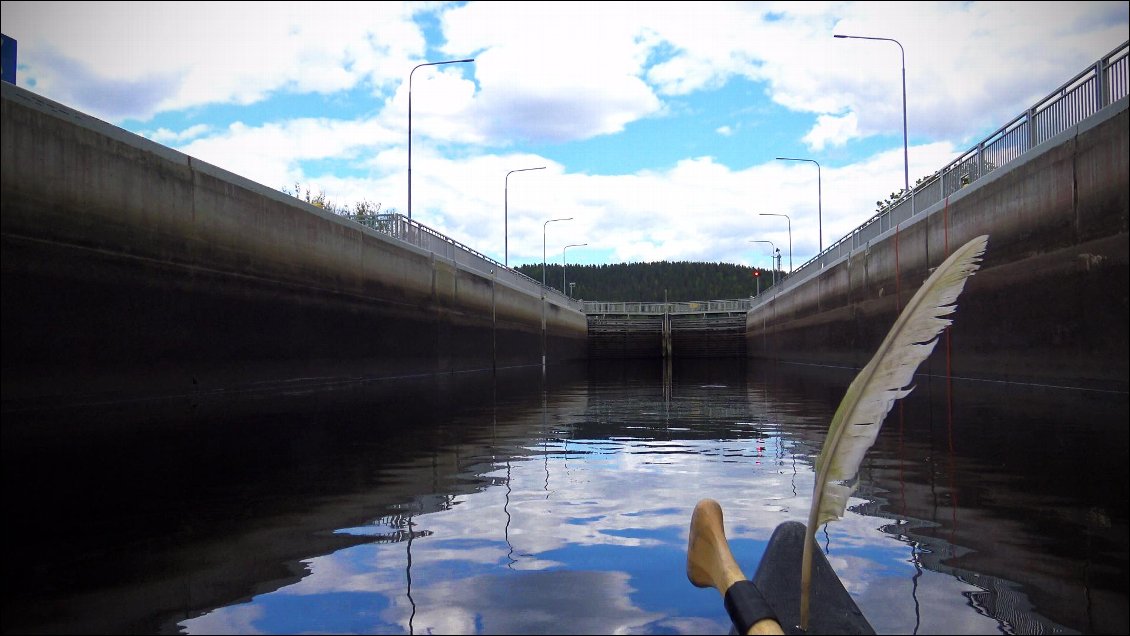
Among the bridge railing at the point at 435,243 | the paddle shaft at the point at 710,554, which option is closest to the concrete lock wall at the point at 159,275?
the bridge railing at the point at 435,243

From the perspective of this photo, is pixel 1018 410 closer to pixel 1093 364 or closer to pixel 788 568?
pixel 1093 364

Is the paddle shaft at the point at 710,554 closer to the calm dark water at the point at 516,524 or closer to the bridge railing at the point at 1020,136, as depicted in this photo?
the calm dark water at the point at 516,524

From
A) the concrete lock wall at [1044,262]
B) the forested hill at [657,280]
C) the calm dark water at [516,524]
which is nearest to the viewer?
the calm dark water at [516,524]

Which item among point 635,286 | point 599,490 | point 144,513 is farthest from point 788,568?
point 635,286

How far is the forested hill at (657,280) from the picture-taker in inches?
6427

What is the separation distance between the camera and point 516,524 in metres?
4.58

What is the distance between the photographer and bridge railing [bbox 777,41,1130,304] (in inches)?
528

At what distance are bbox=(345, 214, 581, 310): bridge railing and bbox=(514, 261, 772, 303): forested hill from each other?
364 ft

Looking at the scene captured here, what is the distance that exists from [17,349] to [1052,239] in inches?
635

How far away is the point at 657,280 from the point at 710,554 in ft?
560

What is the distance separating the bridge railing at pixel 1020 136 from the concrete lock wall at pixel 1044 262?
404 mm

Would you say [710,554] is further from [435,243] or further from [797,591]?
[435,243]

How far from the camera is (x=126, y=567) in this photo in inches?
146

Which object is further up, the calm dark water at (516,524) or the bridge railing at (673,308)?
the bridge railing at (673,308)
